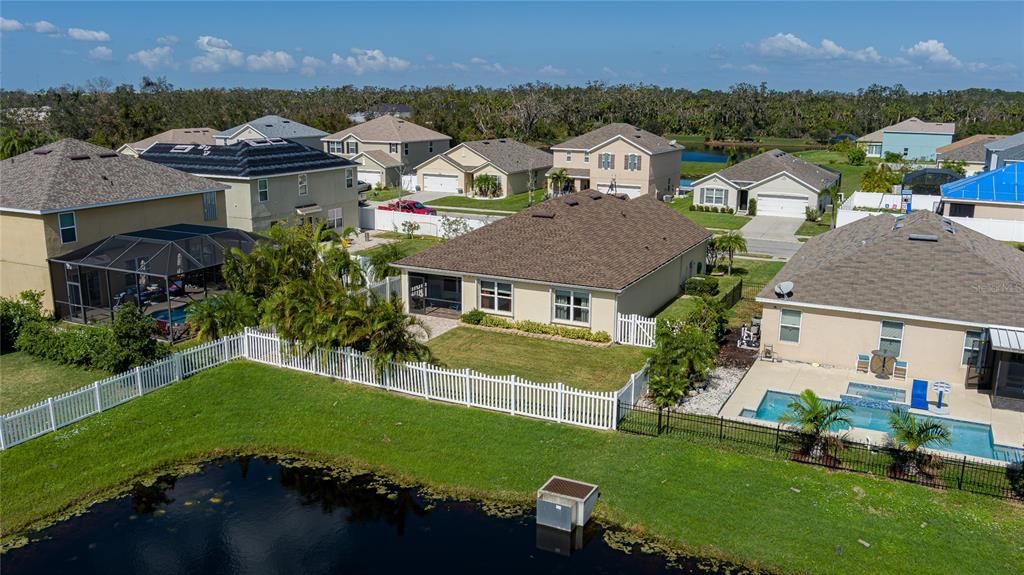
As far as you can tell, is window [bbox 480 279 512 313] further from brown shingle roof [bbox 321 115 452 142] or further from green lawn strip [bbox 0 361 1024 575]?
brown shingle roof [bbox 321 115 452 142]

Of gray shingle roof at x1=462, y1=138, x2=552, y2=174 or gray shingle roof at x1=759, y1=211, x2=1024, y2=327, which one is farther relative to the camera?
gray shingle roof at x1=462, y1=138, x2=552, y2=174

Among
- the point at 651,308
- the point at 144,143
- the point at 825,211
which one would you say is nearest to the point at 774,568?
the point at 651,308

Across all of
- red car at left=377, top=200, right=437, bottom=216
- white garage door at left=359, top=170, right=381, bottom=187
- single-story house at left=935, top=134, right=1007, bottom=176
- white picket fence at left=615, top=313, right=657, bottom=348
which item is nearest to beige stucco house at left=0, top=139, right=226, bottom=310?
red car at left=377, top=200, right=437, bottom=216

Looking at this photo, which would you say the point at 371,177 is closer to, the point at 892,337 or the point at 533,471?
the point at 892,337

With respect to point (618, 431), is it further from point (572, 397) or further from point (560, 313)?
point (560, 313)

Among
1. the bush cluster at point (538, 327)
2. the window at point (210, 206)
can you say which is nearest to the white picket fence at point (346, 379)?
the bush cluster at point (538, 327)

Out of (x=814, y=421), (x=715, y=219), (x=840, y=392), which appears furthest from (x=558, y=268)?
(x=715, y=219)

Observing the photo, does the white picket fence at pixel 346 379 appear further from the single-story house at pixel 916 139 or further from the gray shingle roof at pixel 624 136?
the single-story house at pixel 916 139
